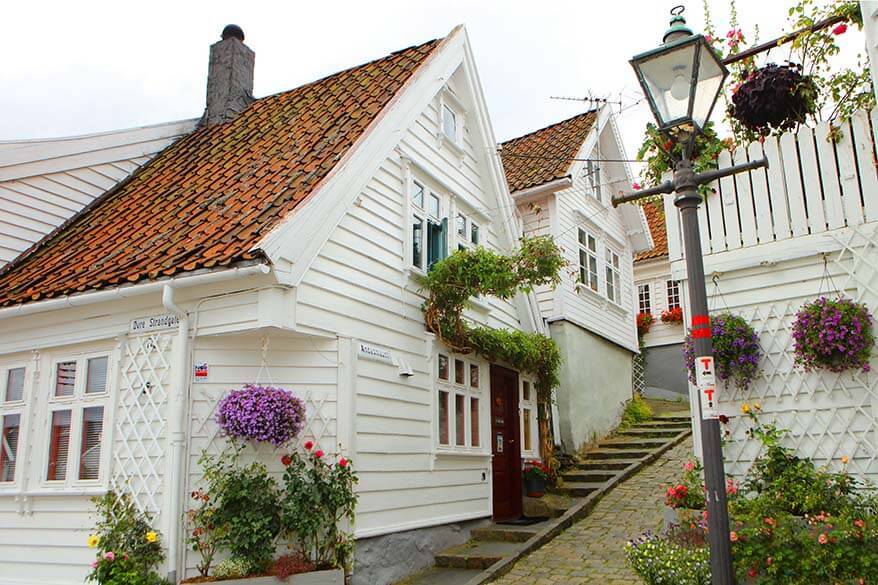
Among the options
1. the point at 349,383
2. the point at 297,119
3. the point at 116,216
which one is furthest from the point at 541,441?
the point at 116,216

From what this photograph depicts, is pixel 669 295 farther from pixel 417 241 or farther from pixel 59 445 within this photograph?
pixel 59 445

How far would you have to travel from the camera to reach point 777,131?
8.52 meters

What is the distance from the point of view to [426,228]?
11500 mm

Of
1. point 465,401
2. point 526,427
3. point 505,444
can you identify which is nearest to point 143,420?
point 465,401

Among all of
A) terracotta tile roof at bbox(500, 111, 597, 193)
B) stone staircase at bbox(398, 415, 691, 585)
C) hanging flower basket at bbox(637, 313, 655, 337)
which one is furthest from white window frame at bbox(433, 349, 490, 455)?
hanging flower basket at bbox(637, 313, 655, 337)

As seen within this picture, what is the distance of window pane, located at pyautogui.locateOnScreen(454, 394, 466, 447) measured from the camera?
37.2 ft

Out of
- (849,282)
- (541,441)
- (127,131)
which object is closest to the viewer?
(849,282)

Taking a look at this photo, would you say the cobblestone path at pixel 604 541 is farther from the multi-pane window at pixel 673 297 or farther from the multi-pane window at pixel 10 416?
the multi-pane window at pixel 673 297

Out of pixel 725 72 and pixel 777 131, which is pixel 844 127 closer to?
pixel 777 131

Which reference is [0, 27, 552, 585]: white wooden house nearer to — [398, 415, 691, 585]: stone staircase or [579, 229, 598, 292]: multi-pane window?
[398, 415, 691, 585]: stone staircase

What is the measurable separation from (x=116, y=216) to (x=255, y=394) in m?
4.55

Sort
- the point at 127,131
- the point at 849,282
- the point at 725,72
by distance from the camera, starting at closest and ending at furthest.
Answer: the point at 725,72
the point at 849,282
the point at 127,131

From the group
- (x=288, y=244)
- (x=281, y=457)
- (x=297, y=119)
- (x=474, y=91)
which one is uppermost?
(x=474, y=91)

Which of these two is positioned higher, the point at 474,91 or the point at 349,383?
the point at 474,91
